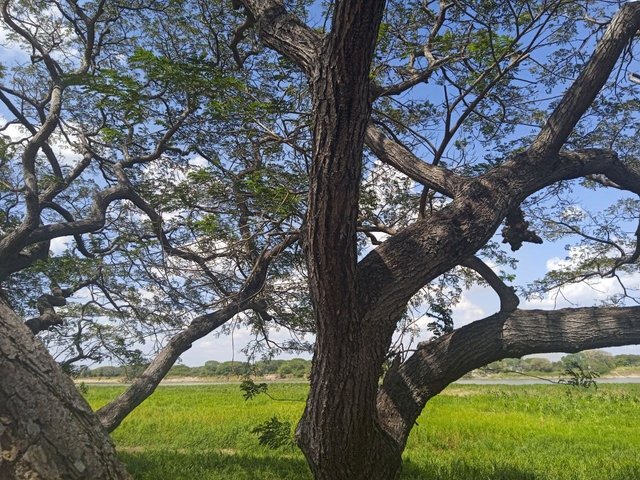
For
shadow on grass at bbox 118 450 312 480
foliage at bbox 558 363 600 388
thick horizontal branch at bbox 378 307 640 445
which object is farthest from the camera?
shadow on grass at bbox 118 450 312 480

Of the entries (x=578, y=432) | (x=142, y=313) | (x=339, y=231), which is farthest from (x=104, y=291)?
(x=578, y=432)

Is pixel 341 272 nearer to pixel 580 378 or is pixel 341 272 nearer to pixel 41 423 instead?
pixel 41 423

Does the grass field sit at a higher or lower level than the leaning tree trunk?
lower

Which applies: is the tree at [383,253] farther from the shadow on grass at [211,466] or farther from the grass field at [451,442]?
the shadow on grass at [211,466]

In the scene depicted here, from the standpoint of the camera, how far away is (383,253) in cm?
257

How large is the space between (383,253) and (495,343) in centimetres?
90

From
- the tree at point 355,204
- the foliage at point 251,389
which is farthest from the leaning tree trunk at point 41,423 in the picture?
the foliage at point 251,389

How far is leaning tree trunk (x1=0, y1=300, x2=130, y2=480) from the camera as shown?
40.8 inches

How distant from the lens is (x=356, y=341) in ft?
7.49

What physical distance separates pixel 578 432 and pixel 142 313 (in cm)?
681

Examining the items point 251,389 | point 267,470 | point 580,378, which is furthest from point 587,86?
point 267,470

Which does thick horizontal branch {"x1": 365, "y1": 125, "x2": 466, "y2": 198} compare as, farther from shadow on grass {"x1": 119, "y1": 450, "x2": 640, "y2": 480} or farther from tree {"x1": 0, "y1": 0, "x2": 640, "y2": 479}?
shadow on grass {"x1": 119, "y1": 450, "x2": 640, "y2": 480}

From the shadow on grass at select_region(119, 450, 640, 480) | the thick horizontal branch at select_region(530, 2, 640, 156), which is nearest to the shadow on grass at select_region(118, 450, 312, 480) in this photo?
the shadow on grass at select_region(119, 450, 640, 480)

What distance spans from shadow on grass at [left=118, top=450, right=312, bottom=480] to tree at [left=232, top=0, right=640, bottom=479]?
118 inches
